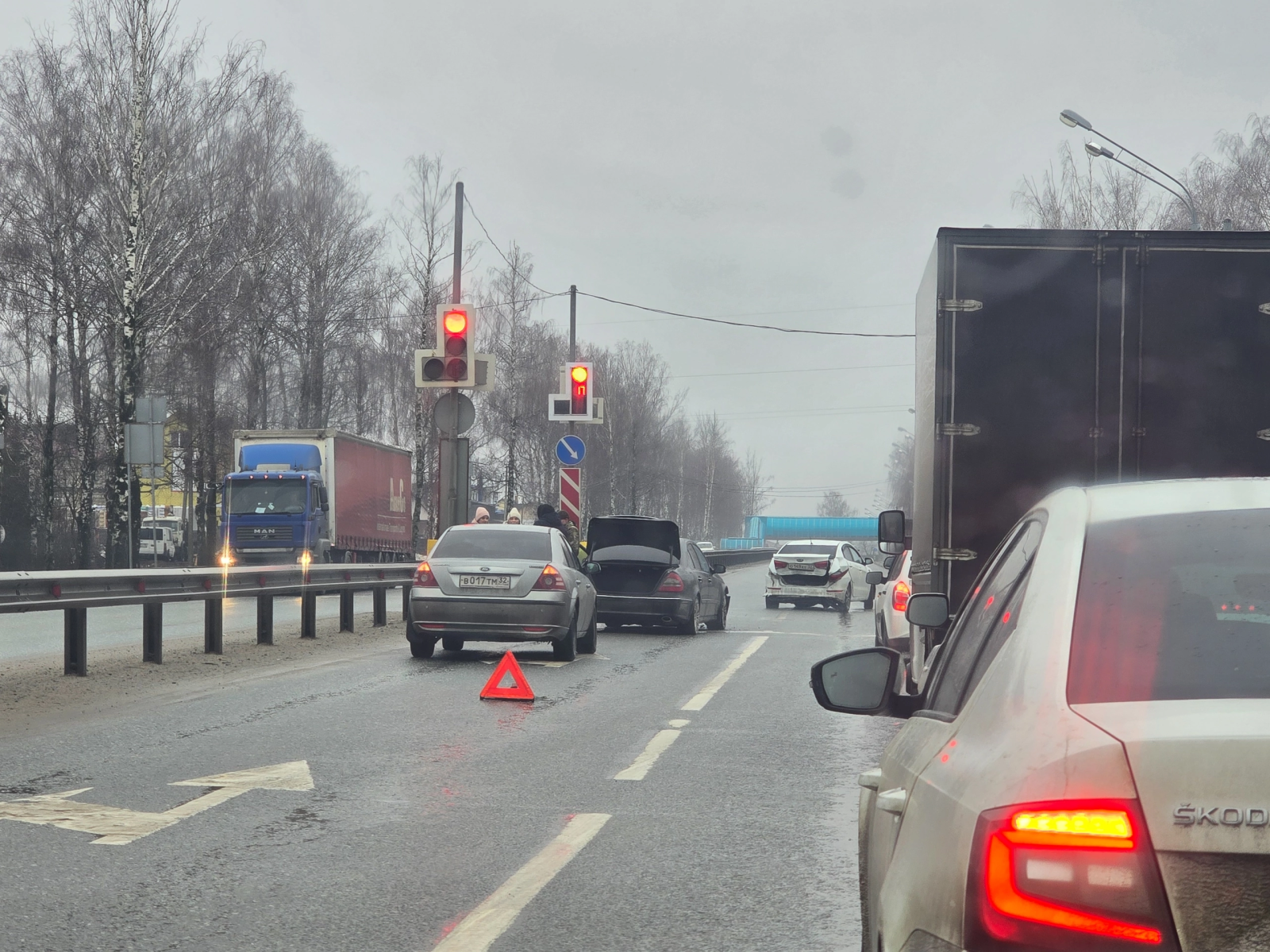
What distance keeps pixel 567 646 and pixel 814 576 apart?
15.8 meters

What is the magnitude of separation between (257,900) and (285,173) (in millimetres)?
50442

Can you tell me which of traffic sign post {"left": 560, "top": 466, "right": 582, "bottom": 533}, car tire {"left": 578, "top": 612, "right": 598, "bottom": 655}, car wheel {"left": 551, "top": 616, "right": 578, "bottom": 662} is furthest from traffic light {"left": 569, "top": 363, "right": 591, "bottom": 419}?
car wheel {"left": 551, "top": 616, "right": 578, "bottom": 662}

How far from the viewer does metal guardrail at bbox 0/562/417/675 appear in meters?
13.1

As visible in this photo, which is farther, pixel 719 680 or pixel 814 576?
pixel 814 576

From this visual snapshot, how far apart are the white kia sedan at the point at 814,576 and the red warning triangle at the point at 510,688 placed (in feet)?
63.3

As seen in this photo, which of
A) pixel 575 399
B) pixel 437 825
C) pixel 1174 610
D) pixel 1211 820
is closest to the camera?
pixel 1211 820

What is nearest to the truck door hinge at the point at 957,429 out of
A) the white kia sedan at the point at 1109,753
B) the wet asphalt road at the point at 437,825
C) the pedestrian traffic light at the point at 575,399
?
the wet asphalt road at the point at 437,825

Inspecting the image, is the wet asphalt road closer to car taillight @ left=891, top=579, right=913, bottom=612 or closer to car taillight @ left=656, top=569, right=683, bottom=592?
car taillight @ left=891, top=579, right=913, bottom=612

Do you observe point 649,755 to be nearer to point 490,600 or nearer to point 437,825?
point 437,825

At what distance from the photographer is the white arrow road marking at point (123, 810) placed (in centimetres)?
684

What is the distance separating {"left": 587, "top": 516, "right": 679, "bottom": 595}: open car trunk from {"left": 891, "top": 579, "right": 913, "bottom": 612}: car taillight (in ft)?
20.4

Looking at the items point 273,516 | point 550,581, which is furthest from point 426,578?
point 273,516

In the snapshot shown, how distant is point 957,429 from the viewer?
900 centimetres

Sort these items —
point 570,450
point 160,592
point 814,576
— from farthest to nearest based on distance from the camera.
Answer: point 814,576 → point 570,450 → point 160,592
